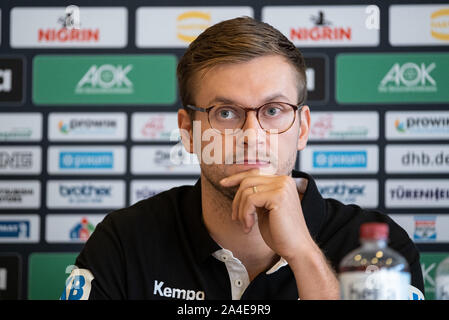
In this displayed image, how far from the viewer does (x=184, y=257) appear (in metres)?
1.35

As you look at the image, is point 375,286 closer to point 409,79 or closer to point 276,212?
point 276,212

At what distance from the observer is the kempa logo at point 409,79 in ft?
9.53

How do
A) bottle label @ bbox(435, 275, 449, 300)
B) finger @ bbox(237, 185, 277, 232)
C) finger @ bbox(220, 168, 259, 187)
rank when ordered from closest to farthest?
bottle label @ bbox(435, 275, 449, 300)
finger @ bbox(237, 185, 277, 232)
finger @ bbox(220, 168, 259, 187)

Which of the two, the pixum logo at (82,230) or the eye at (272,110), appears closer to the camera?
the eye at (272,110)

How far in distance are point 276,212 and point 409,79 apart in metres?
2.17

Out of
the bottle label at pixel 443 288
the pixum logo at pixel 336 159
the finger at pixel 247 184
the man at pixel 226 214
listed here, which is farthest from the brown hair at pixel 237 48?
the pixum logo at pixel 336 159

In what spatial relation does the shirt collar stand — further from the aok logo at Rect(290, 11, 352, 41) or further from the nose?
the aok logo at Rect(290, 11, 352, 41)

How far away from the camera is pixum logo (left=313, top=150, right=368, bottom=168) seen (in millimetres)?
2893

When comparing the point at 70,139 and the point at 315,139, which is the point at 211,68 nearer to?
the point at 315,139

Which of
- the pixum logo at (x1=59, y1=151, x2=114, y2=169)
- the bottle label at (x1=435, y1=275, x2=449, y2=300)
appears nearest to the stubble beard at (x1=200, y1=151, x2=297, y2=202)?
the bottle label at (x1=435, y1=275, x2=449, y2=300)

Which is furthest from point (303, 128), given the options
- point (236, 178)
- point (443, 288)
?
point (443, 288)

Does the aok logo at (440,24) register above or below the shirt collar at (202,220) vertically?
above

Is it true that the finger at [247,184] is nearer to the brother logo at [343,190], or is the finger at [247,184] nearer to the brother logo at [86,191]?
the brother logo at [343,190]

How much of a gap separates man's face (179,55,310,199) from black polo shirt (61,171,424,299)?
0.50 feet
